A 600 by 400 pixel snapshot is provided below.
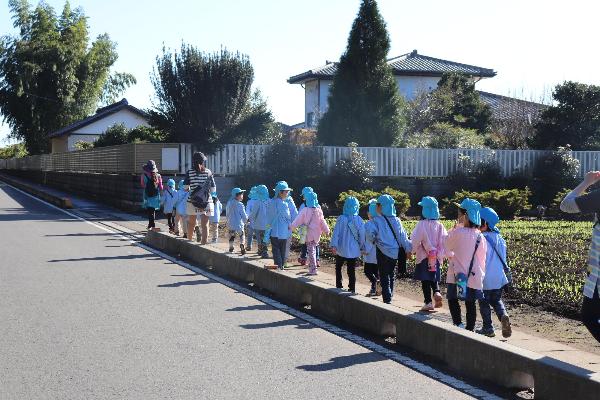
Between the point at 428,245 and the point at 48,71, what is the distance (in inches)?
2540

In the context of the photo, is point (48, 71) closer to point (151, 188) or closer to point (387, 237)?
point (151, 188)

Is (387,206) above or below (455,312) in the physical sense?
above

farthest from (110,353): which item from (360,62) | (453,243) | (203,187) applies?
(360,62)

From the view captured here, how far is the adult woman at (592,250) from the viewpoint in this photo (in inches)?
233

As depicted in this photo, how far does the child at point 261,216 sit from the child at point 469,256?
6.16 meters

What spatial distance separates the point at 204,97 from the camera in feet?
104

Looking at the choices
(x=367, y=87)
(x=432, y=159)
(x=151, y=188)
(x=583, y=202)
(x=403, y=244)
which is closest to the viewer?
(x=583, y=202)

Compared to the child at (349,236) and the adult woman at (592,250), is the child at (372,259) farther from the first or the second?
the adult woman at (592,250)

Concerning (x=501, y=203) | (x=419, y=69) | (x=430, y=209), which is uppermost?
(x=419, y=69)

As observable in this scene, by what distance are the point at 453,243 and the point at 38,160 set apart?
196 feet

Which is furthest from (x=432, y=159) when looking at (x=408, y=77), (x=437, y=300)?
(x=408, y=77)

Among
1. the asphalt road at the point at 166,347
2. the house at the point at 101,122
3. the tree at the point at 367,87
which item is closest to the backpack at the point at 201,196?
the asphalt road at the point at 166,347

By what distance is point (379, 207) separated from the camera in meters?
9.97

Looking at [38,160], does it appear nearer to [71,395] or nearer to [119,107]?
[119,107]
